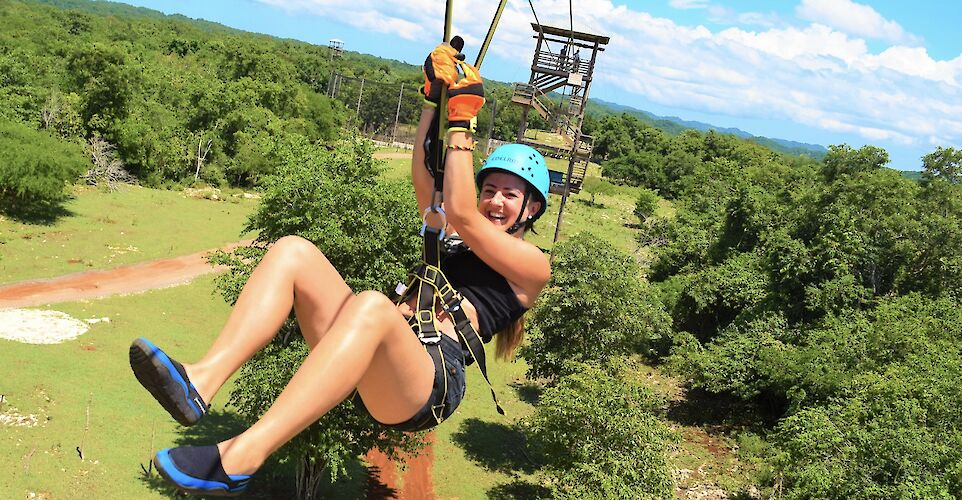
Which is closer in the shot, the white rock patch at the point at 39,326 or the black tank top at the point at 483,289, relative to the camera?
the black tank top at the point at 483,289

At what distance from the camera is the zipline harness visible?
131 inches

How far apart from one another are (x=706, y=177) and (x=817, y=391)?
1002 inches

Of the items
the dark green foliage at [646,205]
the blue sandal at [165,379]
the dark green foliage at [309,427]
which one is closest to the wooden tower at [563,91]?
the dark green foliage at [309,427]

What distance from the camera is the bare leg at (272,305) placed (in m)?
2.89

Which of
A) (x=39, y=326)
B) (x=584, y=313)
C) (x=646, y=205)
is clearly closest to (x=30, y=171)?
(x=39, y=326)

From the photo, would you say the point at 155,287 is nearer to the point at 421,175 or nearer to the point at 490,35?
the point at 421,175

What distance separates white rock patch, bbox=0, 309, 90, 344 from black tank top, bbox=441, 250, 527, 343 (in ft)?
56.5

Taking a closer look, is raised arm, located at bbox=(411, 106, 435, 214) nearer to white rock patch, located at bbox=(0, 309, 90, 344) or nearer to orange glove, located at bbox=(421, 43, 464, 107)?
orange glove, located at bbox=(421, 43, 464, 107)

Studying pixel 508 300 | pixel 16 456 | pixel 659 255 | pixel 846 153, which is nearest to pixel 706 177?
pixel 659 255

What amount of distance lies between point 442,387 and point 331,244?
30.1ft

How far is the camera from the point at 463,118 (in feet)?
10.7

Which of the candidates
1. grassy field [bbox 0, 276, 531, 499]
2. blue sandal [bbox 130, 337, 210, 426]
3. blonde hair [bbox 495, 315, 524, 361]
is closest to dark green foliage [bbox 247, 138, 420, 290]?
grassy field [bbox 0, 276, 531, 499]

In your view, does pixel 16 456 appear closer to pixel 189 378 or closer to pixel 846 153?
pixel 189 378

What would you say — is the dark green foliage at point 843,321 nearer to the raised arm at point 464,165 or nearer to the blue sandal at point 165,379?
the raised arm at point 464,165
